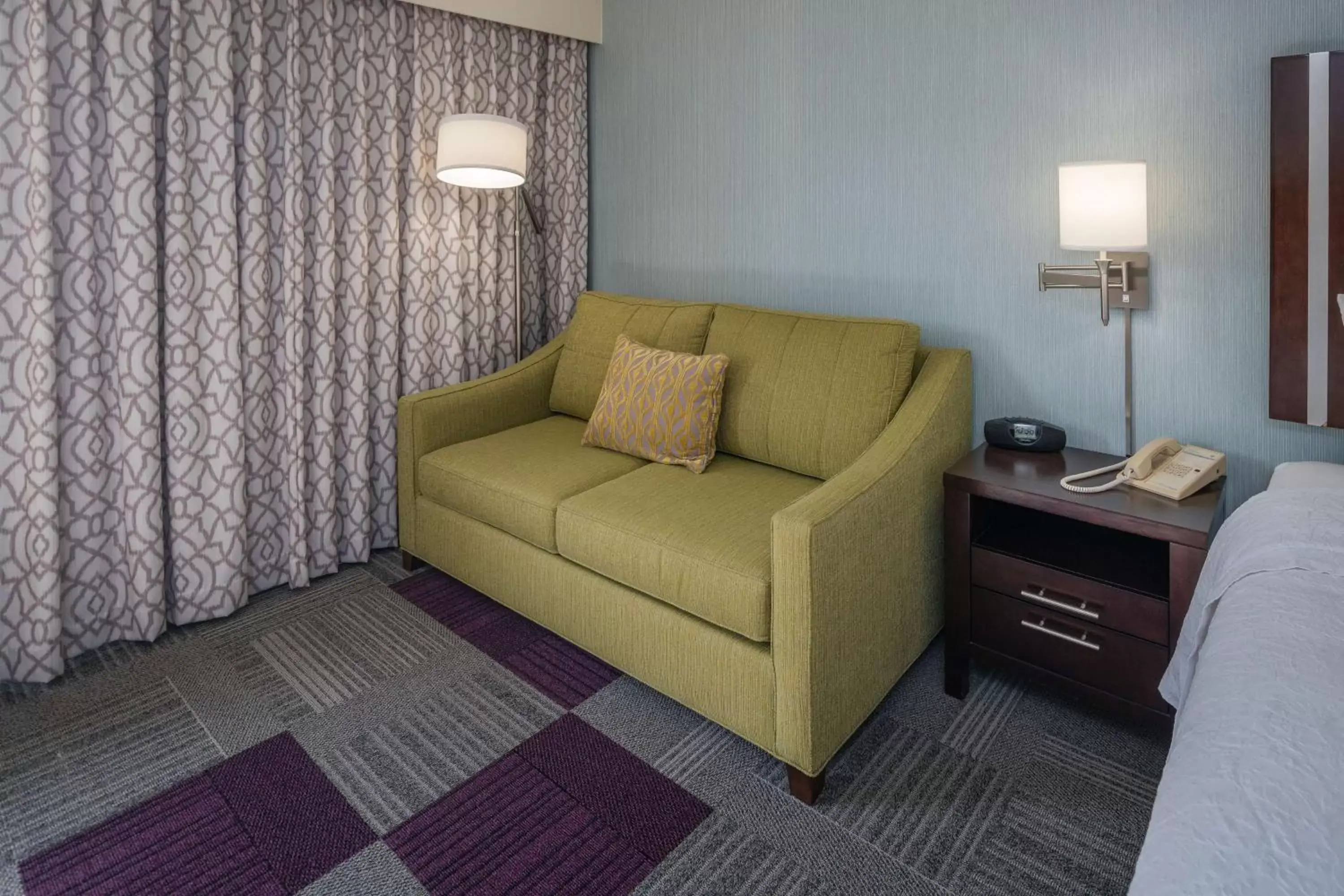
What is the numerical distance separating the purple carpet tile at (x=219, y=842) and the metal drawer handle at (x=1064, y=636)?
154 centimetres

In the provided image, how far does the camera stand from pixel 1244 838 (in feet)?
2.47

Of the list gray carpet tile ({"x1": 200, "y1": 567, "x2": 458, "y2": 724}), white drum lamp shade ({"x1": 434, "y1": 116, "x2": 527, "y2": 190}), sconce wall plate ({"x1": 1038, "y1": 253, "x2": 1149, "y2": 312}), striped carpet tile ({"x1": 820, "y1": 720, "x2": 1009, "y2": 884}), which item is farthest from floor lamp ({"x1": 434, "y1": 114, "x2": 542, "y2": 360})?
striped carpet tile ({"x1": 820, "y1": 720, "x2": 1009, "y2": 884})

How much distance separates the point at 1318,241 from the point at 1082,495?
75 centimetres

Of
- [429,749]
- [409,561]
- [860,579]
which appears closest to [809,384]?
[860,579]

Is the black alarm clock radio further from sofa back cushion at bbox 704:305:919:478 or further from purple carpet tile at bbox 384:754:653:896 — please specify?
purple carpet tile at bbox 384:754:653:896

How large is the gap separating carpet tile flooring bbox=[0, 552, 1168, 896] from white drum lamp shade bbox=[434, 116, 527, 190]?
→ 4.91 ft

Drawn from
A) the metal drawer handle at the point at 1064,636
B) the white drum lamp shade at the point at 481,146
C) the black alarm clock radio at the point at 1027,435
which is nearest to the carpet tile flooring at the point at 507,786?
the metal drawer handle at the point at 1064,636

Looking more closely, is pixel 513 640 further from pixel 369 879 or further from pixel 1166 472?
pixel 1166 472

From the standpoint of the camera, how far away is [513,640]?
2463 millimetres

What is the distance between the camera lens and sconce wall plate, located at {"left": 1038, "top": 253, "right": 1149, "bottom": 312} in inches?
83.2

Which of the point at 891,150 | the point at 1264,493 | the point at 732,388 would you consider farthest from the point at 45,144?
the point at 1264,493

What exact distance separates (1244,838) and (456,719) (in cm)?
172

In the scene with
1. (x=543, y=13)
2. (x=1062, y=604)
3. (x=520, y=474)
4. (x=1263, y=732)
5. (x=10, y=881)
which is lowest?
(x=10, y=881)

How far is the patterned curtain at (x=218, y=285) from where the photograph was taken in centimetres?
217
